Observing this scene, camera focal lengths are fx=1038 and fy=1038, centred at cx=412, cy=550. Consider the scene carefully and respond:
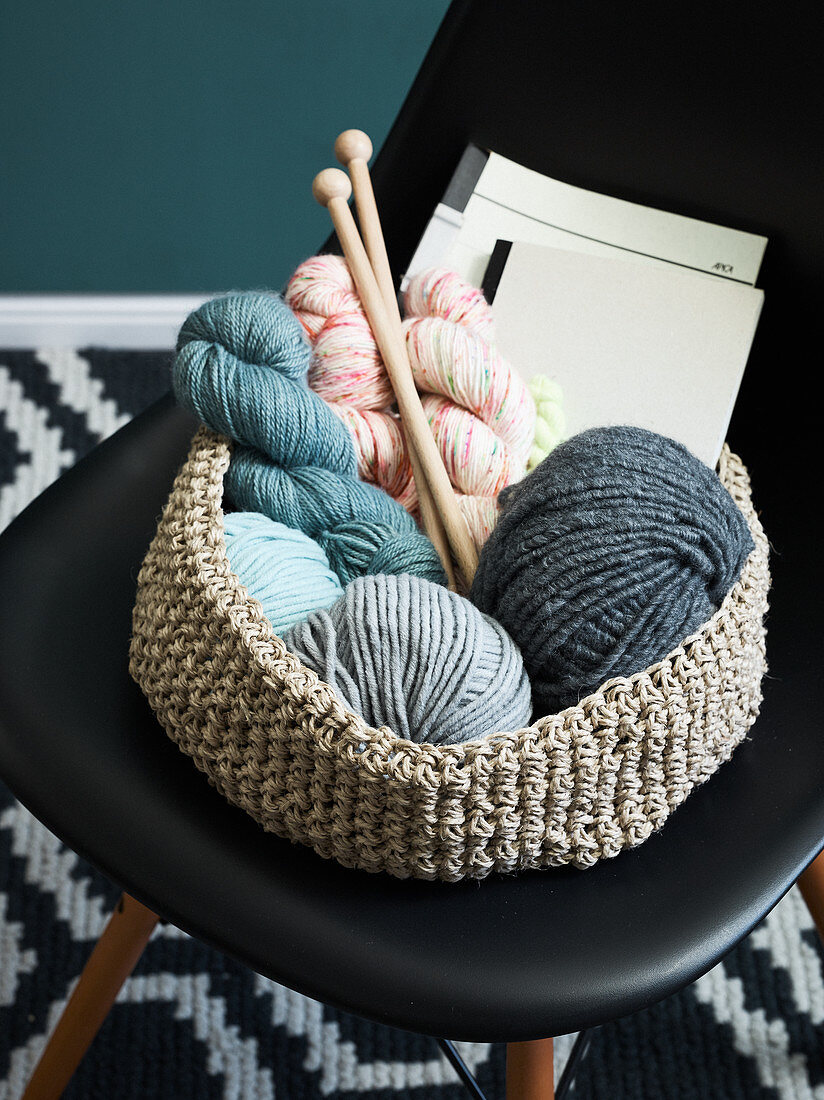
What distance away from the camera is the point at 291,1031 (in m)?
0.89

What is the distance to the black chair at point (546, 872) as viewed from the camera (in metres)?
0.47

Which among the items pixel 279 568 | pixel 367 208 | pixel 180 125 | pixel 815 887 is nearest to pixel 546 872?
pixel 279 568

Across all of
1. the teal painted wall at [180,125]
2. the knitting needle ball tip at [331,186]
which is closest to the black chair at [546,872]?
the knitting needle ball tip at [331,186]

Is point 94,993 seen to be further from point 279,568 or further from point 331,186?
point 331,186

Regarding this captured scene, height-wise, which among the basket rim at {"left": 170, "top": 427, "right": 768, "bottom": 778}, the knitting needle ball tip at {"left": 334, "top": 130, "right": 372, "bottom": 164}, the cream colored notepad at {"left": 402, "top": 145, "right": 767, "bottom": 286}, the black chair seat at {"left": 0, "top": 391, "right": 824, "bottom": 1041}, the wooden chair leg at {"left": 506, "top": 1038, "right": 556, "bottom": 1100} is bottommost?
the wooden chair leg at {"left": 506, "top": 1038, "right": 556, "bottom": 1100}

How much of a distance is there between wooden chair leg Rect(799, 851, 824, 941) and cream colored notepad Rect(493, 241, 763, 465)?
0.96 feet

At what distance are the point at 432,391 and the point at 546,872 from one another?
294 mm

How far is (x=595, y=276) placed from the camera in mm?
701

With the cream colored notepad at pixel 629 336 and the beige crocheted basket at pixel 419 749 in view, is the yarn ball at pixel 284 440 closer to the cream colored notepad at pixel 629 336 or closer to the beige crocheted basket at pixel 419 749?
the beige crocheted basket at pixel 419 749

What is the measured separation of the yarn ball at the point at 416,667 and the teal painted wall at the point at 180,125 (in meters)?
0.90

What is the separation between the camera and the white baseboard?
1374 millimetres

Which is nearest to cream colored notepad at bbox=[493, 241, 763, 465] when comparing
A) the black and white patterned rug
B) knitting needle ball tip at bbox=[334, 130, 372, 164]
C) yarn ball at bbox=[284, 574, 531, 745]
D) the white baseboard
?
knitting needle ball tip at bbox=[334, 130, 372, 164]

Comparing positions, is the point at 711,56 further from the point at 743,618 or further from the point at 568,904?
the point at 568,904

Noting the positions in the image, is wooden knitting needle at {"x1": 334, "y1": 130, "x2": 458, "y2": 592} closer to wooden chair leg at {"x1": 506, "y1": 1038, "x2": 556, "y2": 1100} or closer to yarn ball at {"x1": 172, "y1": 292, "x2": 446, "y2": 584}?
yarn ball at {"x1": 172, "y1": 292, "x2": 446, "y2": 584}
